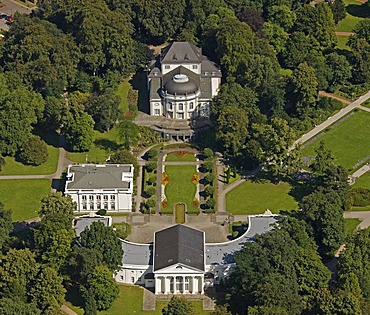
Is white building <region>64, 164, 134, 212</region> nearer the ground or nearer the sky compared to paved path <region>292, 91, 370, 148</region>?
nearer the ground

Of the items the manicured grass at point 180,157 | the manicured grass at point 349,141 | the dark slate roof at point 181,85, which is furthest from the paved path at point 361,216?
the dark slate roof at point 181,85

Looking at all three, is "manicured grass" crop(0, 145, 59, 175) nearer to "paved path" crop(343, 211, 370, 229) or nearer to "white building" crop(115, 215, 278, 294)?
"white building" crop(115, 215, 278, 294)

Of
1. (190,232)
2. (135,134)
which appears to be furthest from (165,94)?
(190,232)

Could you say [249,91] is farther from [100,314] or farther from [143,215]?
[100,314]

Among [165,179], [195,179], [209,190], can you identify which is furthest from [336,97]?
[165,179]

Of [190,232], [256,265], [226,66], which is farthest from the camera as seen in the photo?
[226,66]

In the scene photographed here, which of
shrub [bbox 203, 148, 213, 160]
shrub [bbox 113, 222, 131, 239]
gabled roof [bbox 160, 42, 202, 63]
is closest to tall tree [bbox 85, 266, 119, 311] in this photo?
shrub [bbox 113, 222, 131, 239]
